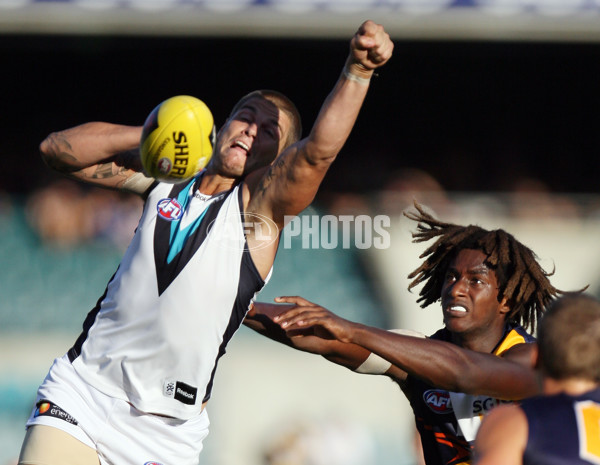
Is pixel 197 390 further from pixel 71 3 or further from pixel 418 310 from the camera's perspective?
pixel 71 3

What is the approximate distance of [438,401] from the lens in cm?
546

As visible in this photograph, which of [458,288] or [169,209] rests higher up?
[169,209]

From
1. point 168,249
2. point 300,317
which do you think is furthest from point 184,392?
point 300,317

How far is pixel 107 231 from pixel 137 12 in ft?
8.40

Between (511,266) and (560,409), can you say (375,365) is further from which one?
(560,409)

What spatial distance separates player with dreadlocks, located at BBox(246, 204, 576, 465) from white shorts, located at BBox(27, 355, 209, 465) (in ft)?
2.92

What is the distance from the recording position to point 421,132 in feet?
39.0

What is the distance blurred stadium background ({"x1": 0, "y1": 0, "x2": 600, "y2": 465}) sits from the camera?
33.1 ft

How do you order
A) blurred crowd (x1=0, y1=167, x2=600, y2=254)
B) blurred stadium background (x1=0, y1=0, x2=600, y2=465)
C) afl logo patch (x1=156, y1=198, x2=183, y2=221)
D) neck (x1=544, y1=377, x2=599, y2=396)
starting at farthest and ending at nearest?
blurred crowd (x1=0, y1=167, x2=600, y2=254), blurred stadium background (x1=0, y1=0, x2=600, y2=465), afl logo patch (x1=156, y1=198, x2=183, y2=221), neck (x1=544, y1=377, x2=599, y2=396)

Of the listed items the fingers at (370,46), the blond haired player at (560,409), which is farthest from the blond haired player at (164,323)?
the blond haired player at (560,409)

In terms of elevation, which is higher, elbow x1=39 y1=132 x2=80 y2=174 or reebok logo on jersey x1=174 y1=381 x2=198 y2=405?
elbow x1=39 y1=132 x2=80 y2=174

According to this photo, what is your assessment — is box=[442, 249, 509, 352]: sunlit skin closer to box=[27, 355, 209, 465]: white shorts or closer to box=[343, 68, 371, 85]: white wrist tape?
box=[343, 68, 371, 85]: white wrist tape

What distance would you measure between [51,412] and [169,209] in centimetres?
126

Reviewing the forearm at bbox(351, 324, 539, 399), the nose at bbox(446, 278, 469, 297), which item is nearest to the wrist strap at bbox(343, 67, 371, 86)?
the forearm at bbox(351, 324, 539, 399)
